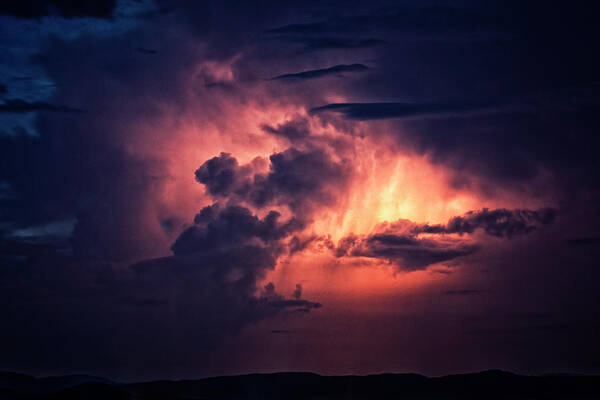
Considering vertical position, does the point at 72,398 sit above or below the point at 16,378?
below

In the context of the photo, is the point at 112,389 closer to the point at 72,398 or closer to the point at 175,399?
the point at 72,398

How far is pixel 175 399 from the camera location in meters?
196

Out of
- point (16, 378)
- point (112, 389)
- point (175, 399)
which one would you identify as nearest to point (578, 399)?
point (175, 399)

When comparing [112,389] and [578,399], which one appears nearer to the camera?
[112,389]

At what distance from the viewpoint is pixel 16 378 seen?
633 feet

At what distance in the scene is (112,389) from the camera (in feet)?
508

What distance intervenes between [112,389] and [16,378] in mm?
54906

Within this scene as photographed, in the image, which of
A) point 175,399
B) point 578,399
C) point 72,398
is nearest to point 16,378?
point 175,399

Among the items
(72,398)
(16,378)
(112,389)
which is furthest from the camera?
(16,378)

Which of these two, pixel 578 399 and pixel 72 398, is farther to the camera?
pixel 578 399

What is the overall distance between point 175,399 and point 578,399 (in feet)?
389

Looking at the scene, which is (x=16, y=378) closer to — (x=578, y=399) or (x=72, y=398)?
(x=72, y=398)

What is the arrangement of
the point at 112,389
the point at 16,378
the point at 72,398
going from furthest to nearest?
the point at 16,378 < the point at 112,389 < the point at 72,398

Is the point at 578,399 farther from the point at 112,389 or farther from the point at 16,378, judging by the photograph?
the point at 16,378
